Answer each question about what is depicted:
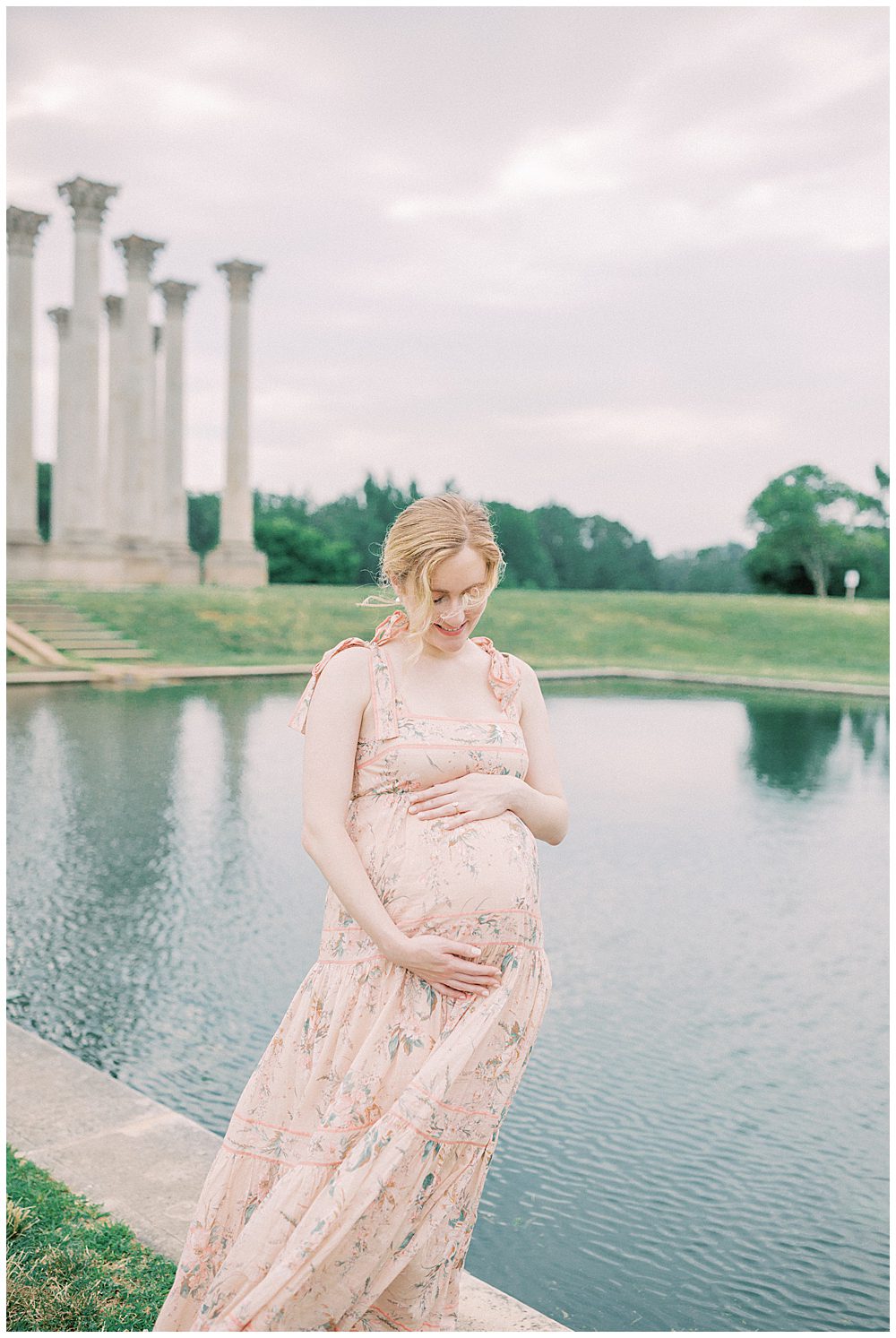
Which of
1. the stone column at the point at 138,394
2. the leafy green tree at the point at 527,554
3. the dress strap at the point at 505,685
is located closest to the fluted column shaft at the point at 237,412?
the stone column at the point at 138,394

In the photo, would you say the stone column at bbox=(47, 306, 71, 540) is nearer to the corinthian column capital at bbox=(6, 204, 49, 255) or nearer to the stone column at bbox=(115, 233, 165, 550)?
the stone column at bbox=(115, 233, 165, 550)

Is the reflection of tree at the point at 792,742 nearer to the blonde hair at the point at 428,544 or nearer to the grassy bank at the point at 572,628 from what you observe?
the grassy bank at the point at 572,628

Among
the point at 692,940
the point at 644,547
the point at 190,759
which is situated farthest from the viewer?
the point at 644,547

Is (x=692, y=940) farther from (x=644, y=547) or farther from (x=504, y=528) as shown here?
(x=644, y=547)

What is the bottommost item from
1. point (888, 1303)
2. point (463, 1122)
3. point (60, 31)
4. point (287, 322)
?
point (888, 1303)

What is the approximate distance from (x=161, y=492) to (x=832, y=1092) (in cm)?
5532

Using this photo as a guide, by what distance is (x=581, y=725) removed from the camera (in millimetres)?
23516

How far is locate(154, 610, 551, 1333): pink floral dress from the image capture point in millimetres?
2889

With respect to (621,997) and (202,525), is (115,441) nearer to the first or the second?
(202,525)

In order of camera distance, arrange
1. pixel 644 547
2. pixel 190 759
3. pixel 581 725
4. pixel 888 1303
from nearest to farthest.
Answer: pixel 888 1303 → pixel 190 759 → pixel 581 725 → pixel 644 547

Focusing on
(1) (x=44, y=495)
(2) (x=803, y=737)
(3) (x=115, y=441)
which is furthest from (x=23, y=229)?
(2) (x=803, y=737)

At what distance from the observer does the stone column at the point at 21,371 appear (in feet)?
153

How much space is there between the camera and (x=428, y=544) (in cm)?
298

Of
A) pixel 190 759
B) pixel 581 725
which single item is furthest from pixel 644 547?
pixel 190 759
